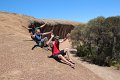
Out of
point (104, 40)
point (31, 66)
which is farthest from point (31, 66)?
point (104, 40)

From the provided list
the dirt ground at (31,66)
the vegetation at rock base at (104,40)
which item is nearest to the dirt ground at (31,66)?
the dirt ground at (31,66)

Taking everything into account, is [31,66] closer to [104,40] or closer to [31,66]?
[31,66]

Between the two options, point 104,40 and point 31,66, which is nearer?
point 31,66

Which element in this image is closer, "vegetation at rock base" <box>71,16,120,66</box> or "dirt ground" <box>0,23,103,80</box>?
"dirt ground" <box>0,23,103,80</box>

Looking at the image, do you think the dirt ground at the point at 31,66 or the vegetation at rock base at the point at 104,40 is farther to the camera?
the vegetation at rock base at the point at 104,40

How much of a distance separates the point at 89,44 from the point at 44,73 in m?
22.5

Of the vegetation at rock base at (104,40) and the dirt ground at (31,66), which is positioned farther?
the vegetation at rock base at (104,40)

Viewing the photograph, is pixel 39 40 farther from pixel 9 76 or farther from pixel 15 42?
pixel 9 76

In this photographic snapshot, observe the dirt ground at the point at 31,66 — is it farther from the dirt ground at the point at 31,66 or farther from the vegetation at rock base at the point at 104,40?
the vegetation at rock base at the point at 104,40

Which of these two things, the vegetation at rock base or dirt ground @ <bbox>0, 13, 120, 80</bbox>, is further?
the vegetation at rock base

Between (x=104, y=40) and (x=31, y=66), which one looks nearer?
(x=31, y=66)

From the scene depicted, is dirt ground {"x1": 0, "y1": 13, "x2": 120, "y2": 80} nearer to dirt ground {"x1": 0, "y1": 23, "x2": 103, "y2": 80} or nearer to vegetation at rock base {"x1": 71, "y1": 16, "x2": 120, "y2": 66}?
dirt ground {"x1": 0, "y1": 23, "x2": 103, "y2": 80}

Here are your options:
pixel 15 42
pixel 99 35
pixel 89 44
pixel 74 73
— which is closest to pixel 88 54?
pixel 89 44

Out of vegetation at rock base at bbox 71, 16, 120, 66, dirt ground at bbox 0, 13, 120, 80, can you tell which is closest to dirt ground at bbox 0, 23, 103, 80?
dirt ground at bbox 0, 13, 120, 80
